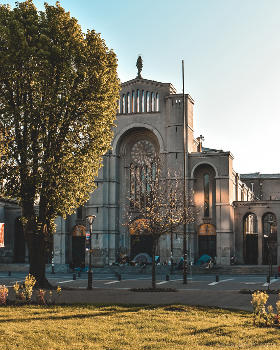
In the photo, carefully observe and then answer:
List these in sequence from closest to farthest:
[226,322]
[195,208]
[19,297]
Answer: [226,322] < [19,297] < [195,208]

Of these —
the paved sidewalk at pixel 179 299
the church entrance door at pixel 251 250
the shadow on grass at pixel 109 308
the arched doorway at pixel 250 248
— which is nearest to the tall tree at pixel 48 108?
the paved sidewalk at pixel 179 299

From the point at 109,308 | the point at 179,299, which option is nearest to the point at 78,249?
the point at 179,299

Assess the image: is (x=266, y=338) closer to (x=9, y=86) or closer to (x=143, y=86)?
(x=9, y=86)

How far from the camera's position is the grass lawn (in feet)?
41.8

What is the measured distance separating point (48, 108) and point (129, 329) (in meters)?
16.5

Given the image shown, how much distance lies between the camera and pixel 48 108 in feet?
93.5

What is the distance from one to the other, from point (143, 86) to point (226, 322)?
48.9 m

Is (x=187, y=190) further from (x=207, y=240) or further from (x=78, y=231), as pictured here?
(x=78, y=231)

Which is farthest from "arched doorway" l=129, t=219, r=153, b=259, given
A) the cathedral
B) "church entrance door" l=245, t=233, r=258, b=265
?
"church entrance door" l=245, t=233, r=258, b=265

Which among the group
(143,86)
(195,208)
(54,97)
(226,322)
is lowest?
(226,322)

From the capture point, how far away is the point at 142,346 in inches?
493

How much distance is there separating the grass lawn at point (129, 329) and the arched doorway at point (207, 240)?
41.1 m

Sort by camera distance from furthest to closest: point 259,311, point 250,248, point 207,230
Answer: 1. point 250,248
2. point 207,230
3. point 259,311

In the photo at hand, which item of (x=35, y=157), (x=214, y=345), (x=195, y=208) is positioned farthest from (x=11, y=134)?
(x=195, y=208)
